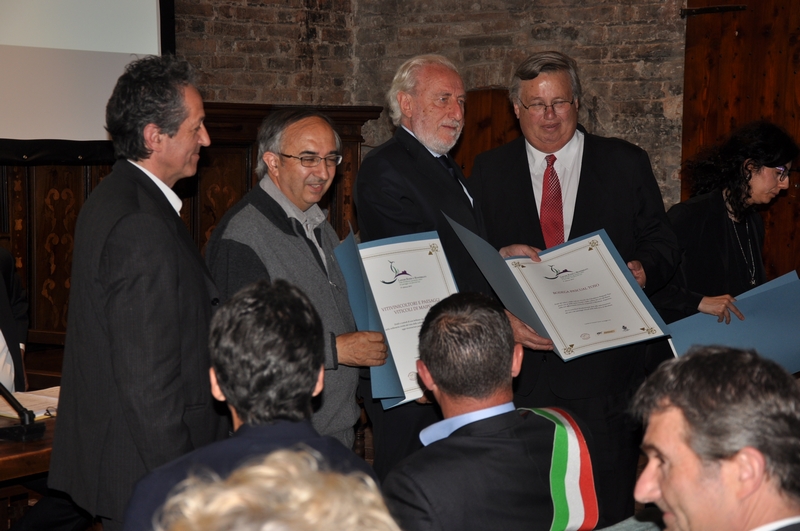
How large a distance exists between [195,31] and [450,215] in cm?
451

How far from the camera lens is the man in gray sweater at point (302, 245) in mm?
2527

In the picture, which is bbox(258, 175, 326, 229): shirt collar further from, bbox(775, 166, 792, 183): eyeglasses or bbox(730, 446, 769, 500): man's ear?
bbox(775, 166, 792, 183): eyeglasses

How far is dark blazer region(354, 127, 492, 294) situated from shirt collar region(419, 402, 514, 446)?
1089 millimetres

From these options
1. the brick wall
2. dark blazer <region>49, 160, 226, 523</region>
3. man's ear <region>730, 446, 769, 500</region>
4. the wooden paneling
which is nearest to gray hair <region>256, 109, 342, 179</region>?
dark blazer <region>49, 160, 226, 523</region>

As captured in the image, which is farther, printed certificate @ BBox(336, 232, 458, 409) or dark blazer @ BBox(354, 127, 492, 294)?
dark blazer @ BBox(354, 127, 492, 294)

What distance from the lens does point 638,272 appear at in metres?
3.09

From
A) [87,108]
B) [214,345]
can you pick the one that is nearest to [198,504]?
[214,345]

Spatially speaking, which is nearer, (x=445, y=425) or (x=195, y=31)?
(x=445, y=425)

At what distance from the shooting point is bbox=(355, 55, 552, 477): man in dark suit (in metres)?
2.87

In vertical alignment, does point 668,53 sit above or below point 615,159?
above

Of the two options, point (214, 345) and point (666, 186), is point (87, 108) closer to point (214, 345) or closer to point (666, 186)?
point (666, 186)

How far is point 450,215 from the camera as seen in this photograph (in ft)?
9.73

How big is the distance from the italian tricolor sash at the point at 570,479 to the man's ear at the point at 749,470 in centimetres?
64

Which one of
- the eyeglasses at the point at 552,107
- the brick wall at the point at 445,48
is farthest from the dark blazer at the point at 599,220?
the brick wall at the point at 445,48
